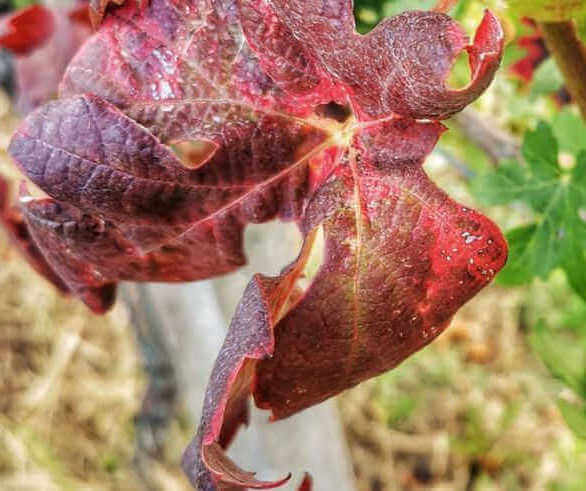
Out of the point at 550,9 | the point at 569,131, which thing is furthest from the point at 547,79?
the point at 550,9

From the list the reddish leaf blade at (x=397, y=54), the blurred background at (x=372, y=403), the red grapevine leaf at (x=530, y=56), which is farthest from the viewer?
the blurred background at (x=372, y=403)

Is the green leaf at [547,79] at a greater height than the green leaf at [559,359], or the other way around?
the green leaf at [547,79]

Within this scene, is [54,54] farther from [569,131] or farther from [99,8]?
[569,131]

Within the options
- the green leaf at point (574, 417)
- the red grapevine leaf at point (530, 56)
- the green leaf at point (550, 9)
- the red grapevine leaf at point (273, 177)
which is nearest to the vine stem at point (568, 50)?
the green leaf at point (550, 9)

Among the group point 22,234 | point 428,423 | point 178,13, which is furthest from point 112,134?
point 428,423

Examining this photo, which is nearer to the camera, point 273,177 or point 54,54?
point 273,177

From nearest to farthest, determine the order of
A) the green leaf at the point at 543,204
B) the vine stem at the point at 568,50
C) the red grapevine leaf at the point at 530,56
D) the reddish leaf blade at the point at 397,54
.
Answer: the reddish leaf blade at the point at 397,54 → the vine stem at the point at 568,50 → the green leaf at the point at 543,204 → the red grapevine leaf at the point at 530,56

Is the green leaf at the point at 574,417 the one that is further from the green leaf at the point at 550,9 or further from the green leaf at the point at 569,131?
the green leaf at the point at 550,9

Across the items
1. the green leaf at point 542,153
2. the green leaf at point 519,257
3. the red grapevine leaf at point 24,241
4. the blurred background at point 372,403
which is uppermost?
the green leaf at point 542,153
